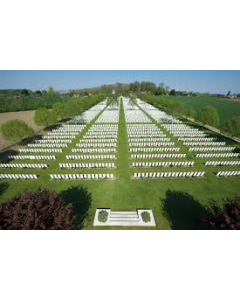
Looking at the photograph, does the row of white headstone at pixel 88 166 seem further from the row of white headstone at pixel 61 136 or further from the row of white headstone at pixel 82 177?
the row of white headstone at pixel 61 136

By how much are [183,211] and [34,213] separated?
1088 centimetres

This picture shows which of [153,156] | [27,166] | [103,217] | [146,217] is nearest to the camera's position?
[103,217]

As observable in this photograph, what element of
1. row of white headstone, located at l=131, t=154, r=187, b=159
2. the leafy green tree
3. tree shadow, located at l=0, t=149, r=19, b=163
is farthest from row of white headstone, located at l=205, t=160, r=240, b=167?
tree shadow, located at l=0, t=149, r=19, b=163

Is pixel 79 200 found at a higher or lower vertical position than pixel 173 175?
lower

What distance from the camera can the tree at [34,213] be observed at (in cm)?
718

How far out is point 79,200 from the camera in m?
13.7

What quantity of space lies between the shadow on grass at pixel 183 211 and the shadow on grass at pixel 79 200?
256 inches

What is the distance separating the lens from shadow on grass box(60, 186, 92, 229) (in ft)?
39.6

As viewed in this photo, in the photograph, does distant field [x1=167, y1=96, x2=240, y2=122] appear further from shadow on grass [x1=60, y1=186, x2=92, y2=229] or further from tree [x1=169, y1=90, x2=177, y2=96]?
tree [x1=169, y1=90, x2=177, y2=96]

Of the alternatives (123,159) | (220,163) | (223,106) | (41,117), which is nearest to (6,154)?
(41,117)

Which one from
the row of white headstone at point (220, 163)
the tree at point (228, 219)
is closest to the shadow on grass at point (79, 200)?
the tree at point (228, 219)

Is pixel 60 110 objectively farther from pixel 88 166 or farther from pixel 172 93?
pixel 172 93
